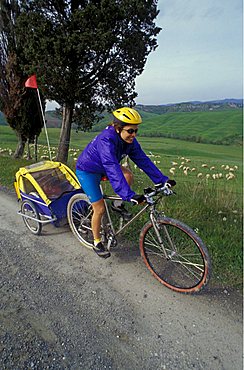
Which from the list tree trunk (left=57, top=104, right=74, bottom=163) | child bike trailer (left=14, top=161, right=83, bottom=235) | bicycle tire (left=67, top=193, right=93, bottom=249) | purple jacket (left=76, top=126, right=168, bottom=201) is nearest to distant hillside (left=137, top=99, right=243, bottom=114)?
tree trunk (left=57, top=104, right=74, bottom=163)

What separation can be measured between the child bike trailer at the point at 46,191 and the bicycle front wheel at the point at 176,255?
1422 millimetres

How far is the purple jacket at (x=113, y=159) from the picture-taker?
2.46m

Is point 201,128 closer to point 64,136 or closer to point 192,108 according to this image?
point 192,108

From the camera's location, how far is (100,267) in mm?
3045

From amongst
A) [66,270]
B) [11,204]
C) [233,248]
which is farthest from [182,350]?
[11,204]

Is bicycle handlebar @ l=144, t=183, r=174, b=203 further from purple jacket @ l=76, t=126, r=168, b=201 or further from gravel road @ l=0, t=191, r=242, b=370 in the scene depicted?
gravel road @ l=0, t=191, r=242, b=370

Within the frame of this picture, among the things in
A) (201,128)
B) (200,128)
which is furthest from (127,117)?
(201,128)

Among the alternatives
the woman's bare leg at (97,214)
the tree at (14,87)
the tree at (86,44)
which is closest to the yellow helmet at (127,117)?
the woman's bare leg at (97,214)

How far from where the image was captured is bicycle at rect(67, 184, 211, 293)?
2.52 m

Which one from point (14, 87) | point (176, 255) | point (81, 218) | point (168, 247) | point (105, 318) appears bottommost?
point (105, 318)

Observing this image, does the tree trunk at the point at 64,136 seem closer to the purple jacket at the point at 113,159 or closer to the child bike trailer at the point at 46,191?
the child bike trailer at the point at 46,191

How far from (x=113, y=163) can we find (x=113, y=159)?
48 mm

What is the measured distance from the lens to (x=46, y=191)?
355 centimetres

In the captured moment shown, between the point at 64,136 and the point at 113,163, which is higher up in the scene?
the point at 64,136
